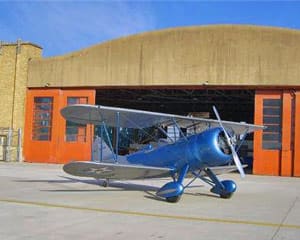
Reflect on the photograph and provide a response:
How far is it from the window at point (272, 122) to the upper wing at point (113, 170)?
13.8m

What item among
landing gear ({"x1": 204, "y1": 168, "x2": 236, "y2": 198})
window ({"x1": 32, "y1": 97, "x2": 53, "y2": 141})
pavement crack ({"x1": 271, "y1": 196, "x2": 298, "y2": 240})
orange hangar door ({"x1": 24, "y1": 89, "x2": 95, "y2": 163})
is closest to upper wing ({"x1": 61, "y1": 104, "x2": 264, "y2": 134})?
landing gear ({"x1": 204, "y1": 168, "x2": 236, "y2": 198})

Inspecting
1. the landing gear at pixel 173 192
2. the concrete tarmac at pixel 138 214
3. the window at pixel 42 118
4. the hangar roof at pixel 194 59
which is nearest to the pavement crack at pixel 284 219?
the concrete tarmac at pixel 138 214

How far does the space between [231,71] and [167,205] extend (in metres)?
15.5

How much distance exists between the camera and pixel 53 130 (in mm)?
30859

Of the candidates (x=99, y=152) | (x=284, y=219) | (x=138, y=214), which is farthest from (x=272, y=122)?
(x=138, y=214)

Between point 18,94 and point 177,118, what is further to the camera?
point 18,94

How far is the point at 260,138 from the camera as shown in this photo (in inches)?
1050

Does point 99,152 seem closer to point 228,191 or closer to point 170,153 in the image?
point 170,153

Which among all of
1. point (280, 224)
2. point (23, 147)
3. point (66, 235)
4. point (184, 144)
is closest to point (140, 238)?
point (66, 235)

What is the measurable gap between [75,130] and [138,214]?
67.8ft

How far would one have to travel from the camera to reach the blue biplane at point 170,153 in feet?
42.0

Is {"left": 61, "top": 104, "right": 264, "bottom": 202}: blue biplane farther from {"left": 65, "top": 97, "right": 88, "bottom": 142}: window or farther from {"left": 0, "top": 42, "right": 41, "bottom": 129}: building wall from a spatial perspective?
{"left": 0, "top": 42, "right": 41, "bottom": 129}: building wall

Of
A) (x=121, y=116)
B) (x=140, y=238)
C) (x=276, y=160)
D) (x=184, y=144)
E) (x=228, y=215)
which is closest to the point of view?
(x=140, y=238)

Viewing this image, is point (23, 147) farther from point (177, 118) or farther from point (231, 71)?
point (177, 118)
